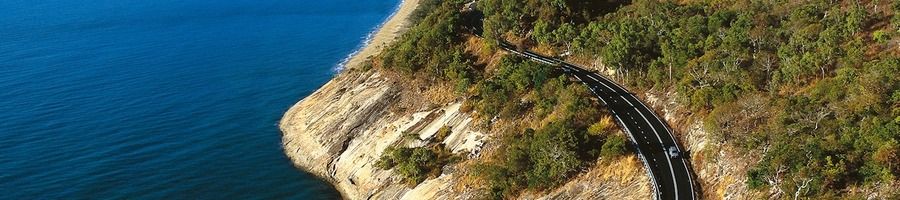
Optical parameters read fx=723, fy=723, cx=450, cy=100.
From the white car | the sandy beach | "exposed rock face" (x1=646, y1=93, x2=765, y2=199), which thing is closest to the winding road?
the white car

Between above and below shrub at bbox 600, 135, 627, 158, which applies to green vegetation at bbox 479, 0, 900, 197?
above

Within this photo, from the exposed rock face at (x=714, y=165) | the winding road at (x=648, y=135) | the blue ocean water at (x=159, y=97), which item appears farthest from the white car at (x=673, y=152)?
the blue ocean water at (x=159, y=97)

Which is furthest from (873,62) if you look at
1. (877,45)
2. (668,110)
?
(668,110)

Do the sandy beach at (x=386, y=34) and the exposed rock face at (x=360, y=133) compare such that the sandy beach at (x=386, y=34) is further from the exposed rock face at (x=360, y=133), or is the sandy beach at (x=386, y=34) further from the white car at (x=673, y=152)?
the white car at (x=673, y=152)

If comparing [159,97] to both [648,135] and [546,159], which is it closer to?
[546,159]

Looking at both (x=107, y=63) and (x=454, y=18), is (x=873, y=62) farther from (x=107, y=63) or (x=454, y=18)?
(x=107, y=63)

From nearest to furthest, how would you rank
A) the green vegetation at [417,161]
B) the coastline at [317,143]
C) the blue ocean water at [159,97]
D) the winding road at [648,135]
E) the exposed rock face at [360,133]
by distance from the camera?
1. the winding road at [648,135]
2. the green vegetation at [417,161]
3. the exposed rock face at [360,133]
4. the coastline at [317,143]
5. the blue ocean water at [159,97]

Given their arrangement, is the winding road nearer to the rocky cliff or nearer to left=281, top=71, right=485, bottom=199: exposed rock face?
A: the rocky cliff
